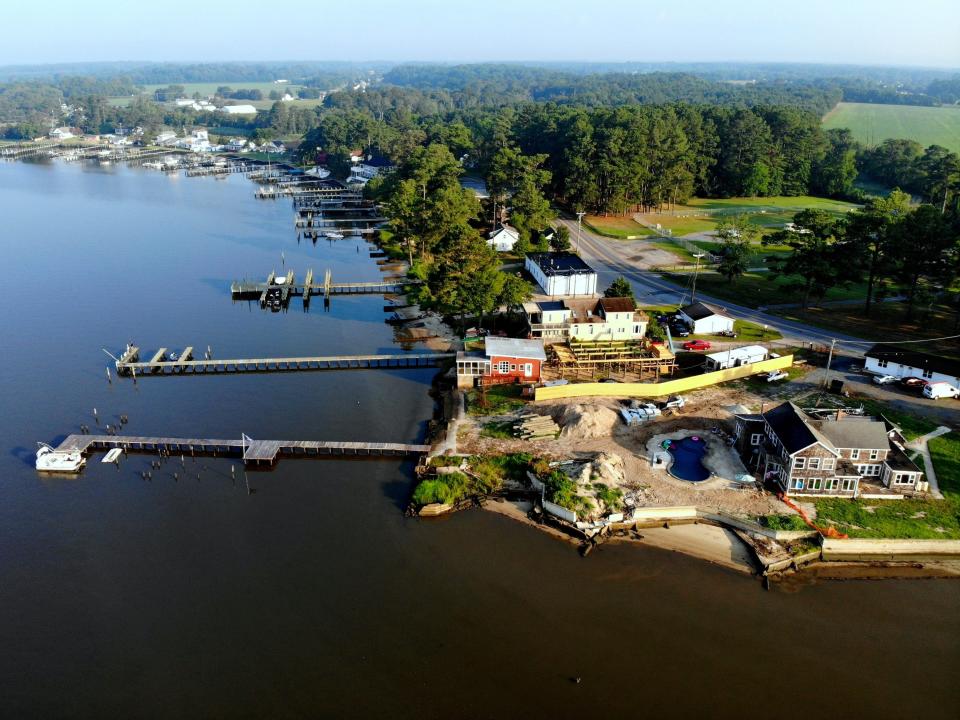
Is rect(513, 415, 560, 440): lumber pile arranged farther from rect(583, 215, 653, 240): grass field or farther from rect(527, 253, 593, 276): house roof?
rect(583, 215, 653, 240): grass field

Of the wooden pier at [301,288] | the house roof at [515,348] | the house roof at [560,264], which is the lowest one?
the wooden pier at [301,288]

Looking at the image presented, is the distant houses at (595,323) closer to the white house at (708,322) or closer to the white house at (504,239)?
the white house at (708,322)

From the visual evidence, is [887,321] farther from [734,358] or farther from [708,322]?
[734,358]

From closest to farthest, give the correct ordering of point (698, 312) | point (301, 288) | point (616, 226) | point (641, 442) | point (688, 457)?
1. point (688, 457)
2. point (641, 442)
3. point (698, 312)
4. point (301, 288)
5. point (616, 226)

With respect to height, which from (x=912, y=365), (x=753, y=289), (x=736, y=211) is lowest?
(x=753, y=289)

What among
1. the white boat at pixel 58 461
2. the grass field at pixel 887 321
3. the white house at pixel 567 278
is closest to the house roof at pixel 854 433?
the grass field at pixel 887 321

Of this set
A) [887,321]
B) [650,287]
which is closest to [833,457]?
[887,321]
